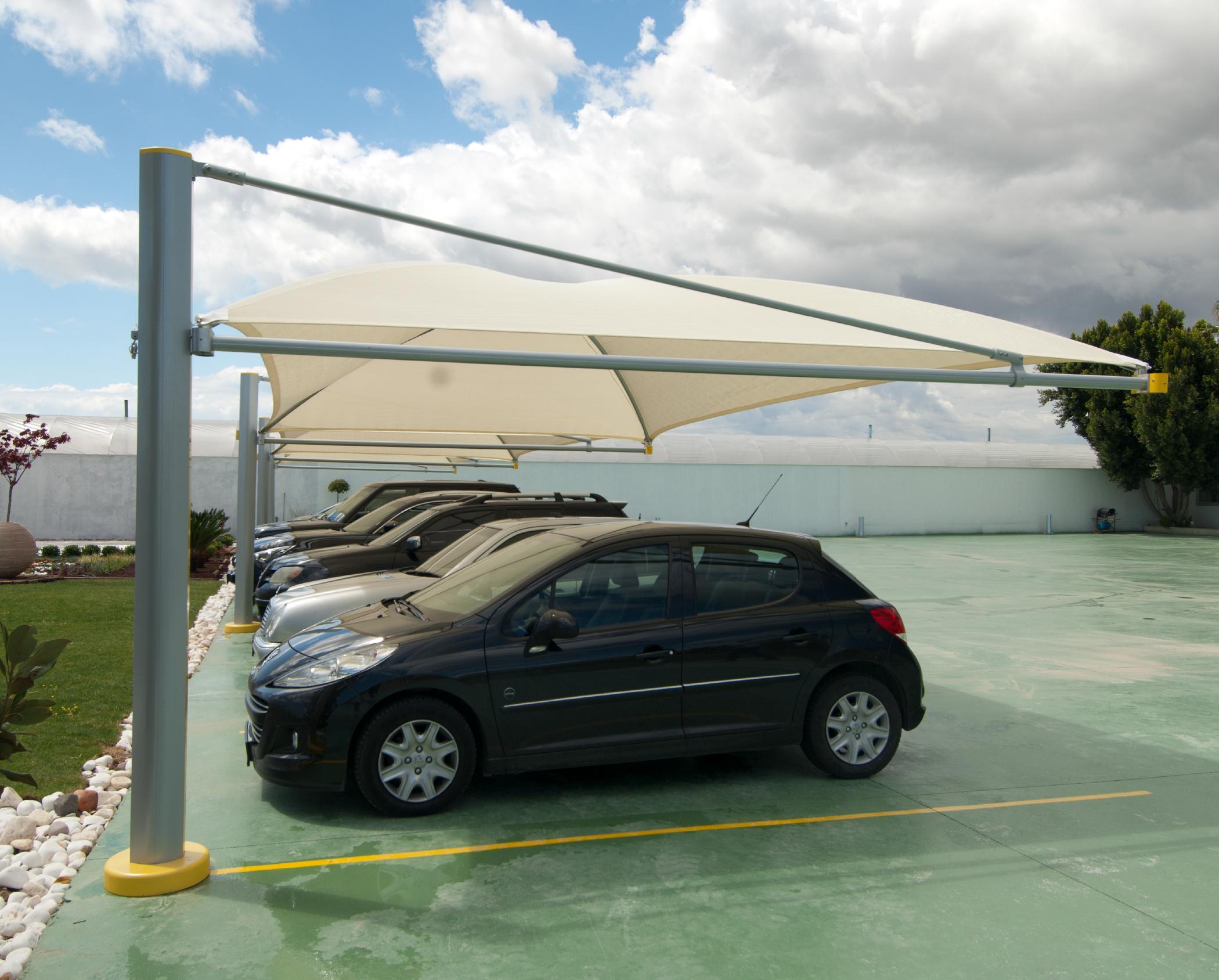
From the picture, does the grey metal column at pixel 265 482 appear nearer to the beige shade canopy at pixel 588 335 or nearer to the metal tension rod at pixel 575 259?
the beige shade canopy at pixel 588 335

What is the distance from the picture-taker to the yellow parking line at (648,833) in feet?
14.8

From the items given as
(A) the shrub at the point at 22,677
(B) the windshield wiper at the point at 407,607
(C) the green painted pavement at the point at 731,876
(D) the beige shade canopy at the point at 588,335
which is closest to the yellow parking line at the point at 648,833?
(C) the green painted pavement at the point at 731,876

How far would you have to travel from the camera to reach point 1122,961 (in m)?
3.69

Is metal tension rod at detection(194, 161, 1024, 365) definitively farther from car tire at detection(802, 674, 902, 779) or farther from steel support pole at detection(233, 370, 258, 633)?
steel support pole at detection(233, 370, 258, 633)

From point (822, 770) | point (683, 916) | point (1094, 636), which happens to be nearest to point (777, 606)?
point (822, 770)

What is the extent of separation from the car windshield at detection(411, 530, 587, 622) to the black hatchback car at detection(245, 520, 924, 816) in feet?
0.06

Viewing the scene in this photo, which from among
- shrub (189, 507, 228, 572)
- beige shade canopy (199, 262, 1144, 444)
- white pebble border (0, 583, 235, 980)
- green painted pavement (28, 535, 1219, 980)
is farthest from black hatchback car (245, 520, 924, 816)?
shrub (189, 507, 228, 572)

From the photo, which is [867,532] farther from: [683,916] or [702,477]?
[683,916]

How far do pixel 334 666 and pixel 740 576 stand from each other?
2.35 m

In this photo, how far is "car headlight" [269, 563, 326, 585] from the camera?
1033 cm

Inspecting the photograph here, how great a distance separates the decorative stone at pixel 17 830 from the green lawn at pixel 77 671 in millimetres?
635

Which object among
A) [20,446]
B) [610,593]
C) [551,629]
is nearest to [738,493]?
[20,446]

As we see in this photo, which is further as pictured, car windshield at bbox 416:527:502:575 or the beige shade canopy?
car windshield at bbox 416:527:502:575

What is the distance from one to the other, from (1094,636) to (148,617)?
10829 millimetres
